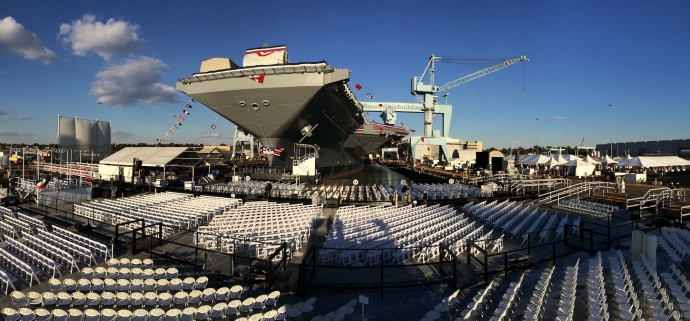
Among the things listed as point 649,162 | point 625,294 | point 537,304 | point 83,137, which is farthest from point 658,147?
point 83,137

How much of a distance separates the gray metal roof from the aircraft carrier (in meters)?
5.92

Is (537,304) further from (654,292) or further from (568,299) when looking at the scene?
(654,292)

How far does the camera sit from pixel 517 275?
8.05m

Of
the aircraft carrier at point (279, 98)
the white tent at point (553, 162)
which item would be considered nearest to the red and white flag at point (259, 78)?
the aircraft carrier at point (279, 98)

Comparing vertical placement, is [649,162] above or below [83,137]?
below

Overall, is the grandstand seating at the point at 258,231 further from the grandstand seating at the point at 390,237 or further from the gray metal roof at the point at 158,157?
the gray metal roof at the point at 158,157

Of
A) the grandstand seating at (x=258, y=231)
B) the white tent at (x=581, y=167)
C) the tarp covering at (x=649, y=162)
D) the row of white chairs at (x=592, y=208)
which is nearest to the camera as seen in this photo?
the grandstand seating at (x=258, y=231)

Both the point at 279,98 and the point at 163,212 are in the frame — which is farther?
the point at 279,98

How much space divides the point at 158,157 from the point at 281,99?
39.8 feet

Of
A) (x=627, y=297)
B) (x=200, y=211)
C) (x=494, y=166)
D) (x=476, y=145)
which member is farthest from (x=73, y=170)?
(x=476, y=145)

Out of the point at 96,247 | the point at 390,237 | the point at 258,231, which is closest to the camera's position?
the point at 96,247

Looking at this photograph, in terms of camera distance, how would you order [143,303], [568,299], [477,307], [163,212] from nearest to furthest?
[477,307] < [568,299] < [143,303] < [163,212]

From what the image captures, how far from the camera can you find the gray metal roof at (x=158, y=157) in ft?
88.3

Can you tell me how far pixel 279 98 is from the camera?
2858 centimetres
